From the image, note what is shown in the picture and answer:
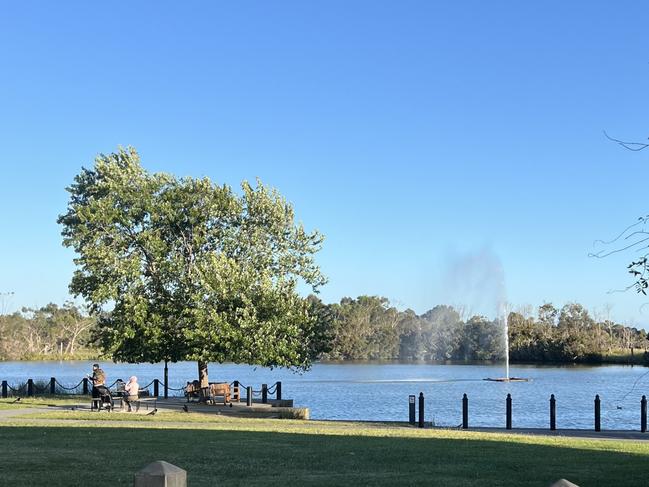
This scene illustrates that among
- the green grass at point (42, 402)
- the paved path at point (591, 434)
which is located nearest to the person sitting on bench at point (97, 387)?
the green grass at point (42, 402)

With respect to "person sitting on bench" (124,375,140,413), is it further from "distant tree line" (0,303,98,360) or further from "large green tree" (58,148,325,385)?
"distant tree line" (0,303,98,360)

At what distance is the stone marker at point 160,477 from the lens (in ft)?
17.1

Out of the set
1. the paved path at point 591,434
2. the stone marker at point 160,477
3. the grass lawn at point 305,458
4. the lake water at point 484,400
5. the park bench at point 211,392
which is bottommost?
the lake water at point 484,400

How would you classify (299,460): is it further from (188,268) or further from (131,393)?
(188,268)

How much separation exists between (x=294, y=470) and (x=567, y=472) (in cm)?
435

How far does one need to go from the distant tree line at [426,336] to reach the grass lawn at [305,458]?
300 ft

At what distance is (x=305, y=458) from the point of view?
14.9m

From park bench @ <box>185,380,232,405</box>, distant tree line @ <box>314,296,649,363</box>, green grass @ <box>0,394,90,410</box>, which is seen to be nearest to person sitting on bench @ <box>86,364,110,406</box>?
green grass @ <box>0,394,90,410</box>

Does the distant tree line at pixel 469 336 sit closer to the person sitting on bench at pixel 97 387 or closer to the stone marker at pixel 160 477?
the person sitting on bench at pixel 97 387

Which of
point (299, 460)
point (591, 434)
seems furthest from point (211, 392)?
point (299, 460)

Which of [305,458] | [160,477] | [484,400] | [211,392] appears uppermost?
[160,477]

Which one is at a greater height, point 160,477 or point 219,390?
point 160,477

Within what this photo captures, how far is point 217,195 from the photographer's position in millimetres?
37094

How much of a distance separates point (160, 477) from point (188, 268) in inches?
1271
